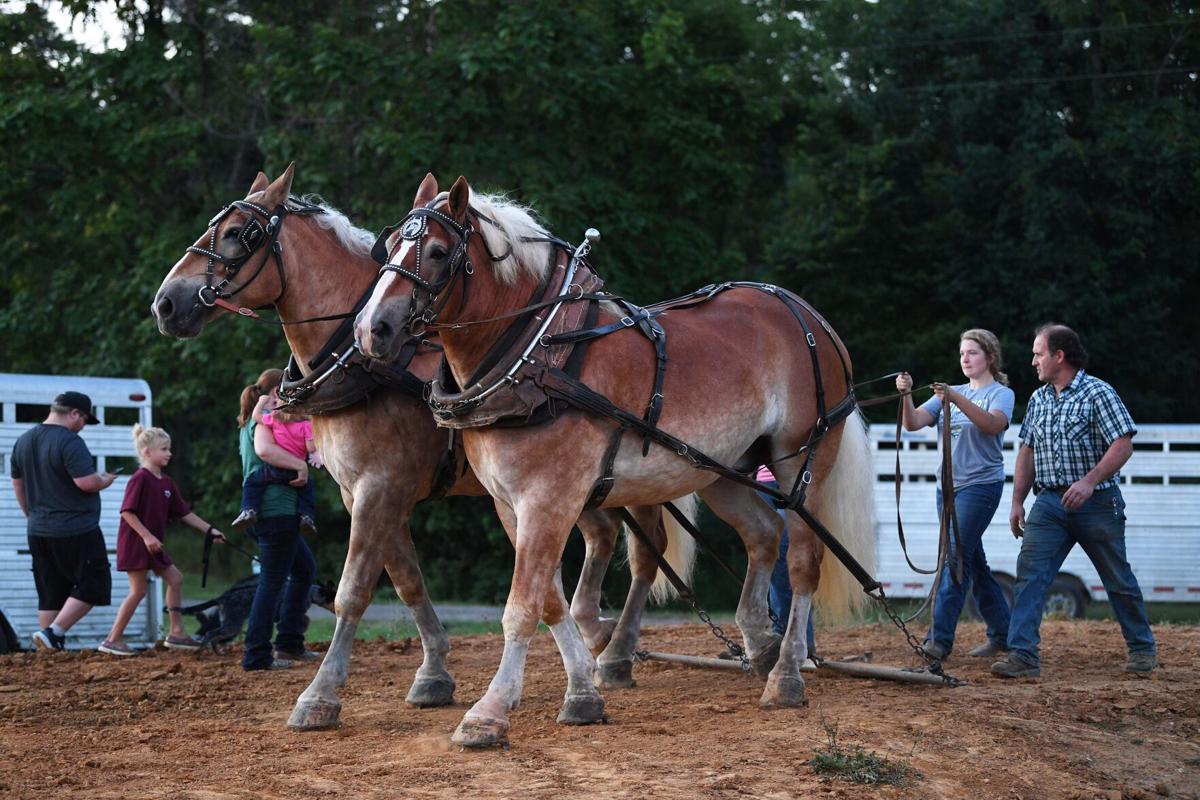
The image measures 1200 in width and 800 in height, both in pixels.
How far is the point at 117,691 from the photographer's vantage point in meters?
7.70

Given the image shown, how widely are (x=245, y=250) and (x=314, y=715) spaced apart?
2234 millimetres

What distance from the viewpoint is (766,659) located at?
7387 mm

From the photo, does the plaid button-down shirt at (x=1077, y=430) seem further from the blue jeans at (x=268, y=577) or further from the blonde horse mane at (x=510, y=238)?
the blue jeans at (x=268, y=577)

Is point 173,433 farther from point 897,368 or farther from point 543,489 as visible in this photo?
point 543,489

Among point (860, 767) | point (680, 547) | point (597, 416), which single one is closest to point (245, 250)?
point (597, 416)

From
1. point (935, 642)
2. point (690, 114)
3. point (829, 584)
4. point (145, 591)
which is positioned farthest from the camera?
point (690, 114)

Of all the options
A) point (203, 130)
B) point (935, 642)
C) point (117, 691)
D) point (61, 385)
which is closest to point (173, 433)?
point (203, 130)

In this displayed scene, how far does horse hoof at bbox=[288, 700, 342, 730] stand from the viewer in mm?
6258

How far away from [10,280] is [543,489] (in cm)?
1765

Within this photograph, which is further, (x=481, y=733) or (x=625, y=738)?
(x=625, y=738)

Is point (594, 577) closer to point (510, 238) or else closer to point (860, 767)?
point (510, 238)

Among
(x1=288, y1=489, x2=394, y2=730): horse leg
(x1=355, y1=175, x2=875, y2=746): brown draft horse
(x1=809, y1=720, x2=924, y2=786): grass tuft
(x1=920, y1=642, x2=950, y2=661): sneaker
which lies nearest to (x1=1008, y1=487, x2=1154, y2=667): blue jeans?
(x1=920, y1=642, x2=950, y2=661): sneaker

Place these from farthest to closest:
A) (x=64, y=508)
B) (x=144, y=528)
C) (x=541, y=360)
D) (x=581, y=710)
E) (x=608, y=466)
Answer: (x=144, y=528) → (x=64, y=508) → (x=581, y=710) → (x=608, y=466) → (x=541, y=360)

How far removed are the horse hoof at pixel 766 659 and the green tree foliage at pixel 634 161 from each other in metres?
10.7
